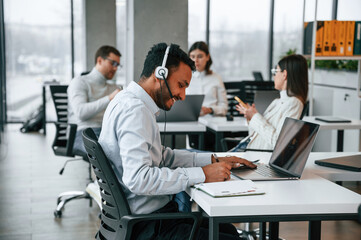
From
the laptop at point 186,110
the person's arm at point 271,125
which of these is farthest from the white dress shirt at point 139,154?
the laptop at point 186,110

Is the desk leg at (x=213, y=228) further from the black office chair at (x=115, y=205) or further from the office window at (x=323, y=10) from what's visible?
the office window at (x=323, y=10)

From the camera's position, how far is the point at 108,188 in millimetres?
1884

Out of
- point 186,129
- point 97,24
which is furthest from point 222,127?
point 97,24

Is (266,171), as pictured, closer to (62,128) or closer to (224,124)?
(224,124)

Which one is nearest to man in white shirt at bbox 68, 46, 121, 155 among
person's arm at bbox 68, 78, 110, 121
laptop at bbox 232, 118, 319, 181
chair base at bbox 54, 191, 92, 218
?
person's arm at bbox 68, 78, 110, 121

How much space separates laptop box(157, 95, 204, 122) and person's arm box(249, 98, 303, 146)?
89 centimetres

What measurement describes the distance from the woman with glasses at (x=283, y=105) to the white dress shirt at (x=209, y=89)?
1.58 metres

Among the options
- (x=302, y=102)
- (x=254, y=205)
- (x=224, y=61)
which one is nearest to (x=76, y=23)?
(x=224, y=61)

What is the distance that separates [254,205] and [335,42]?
3.86 meters

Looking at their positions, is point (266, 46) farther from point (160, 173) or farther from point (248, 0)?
point (160, 173)

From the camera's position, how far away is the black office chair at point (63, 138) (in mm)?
4018

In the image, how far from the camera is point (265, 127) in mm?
3109

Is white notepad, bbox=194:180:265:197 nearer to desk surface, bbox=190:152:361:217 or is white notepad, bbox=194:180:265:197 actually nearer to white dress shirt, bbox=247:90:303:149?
desk surface, bbox=190:152:361:217

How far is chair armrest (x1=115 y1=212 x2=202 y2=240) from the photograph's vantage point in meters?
1.81
